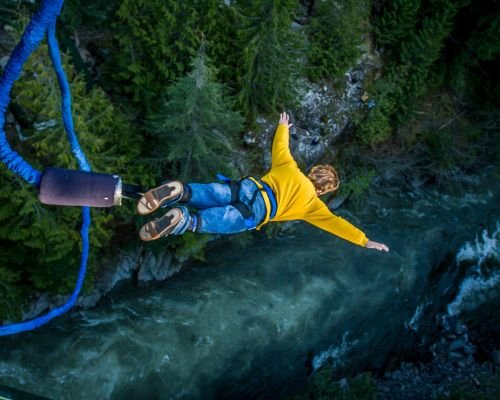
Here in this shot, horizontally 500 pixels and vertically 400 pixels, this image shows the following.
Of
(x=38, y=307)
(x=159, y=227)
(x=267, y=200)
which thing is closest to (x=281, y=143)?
(x=267, y=200)

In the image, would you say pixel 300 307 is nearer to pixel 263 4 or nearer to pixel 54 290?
pixel 54 290

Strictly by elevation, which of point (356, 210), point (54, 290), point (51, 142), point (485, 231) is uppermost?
→ point (51, 142)

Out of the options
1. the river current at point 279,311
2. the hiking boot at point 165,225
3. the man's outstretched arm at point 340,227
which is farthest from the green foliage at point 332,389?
the hiking boot at point 165,225

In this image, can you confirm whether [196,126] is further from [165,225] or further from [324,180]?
[165,225]

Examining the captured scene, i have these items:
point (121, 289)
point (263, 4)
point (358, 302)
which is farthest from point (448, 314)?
point (263, 4)

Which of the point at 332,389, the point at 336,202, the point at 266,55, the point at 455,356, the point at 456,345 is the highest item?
the point at 266,55

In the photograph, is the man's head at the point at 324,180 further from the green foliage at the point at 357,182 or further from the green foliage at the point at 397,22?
the green foliage at the point at 397,22

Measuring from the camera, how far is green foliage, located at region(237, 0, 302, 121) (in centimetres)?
722

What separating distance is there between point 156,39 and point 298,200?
153 inches

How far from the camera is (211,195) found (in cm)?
536

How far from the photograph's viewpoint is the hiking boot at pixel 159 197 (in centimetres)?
422

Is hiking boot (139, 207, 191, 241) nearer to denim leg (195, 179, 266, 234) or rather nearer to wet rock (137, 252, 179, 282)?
denim leg (195, 179, 266, 234)

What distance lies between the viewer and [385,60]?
10953mm

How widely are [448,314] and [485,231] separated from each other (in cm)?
291
